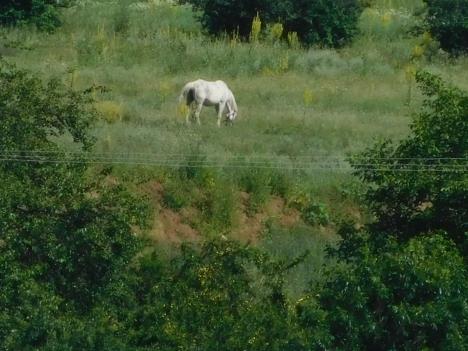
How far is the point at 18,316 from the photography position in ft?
68.4

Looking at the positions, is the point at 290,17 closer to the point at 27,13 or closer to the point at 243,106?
the point at 27,13

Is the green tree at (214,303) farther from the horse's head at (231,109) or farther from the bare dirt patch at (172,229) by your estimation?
the horse's head at (231,109)

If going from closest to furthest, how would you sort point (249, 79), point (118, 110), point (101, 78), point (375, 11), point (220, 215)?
point (220, 215) → point (118, 110) → point (101, 78) → point (249, 79) → point (375, 11)

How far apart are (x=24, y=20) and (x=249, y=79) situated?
8.80 meters

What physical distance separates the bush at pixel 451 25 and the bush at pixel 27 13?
13.4m

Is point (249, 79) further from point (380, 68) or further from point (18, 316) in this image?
point (18, 316)

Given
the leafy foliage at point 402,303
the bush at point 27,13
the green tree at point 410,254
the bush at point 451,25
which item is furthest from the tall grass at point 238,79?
the leafy foliage at point 402,303

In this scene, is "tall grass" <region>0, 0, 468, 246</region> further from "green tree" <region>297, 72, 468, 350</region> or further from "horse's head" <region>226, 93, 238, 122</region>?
"green tree" <region>297, 72, 468, 350</region>

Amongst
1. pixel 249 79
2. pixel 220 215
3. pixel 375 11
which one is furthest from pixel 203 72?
pixel 375 11

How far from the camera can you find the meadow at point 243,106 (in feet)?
102

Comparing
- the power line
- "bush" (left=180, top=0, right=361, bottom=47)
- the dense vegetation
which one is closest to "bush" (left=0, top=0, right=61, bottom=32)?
"bush" (left=180, top=0, right=361, bottom=47)

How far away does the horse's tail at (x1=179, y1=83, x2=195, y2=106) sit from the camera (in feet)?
116

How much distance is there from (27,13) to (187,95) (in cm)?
1215

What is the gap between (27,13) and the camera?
4569 centimetres
